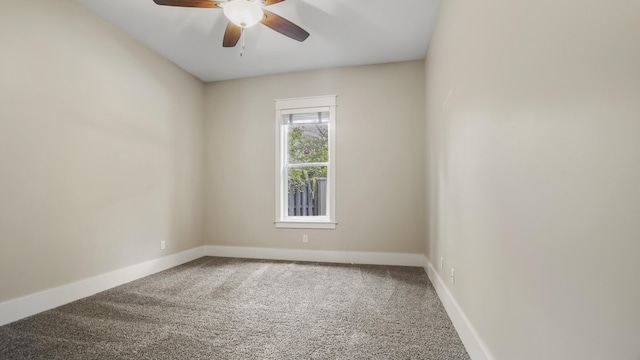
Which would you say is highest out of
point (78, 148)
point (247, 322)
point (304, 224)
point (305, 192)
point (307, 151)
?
point (307, 151)

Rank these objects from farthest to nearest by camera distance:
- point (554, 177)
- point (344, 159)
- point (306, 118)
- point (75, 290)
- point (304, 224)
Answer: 1. point (306, 118)
2. point (304, 224)
3. point (344, 159)
4. point (75, 290)
5. point (554, 177)

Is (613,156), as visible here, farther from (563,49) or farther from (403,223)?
(403,223)

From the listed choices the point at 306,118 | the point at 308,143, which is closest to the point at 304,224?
the point at 308,143

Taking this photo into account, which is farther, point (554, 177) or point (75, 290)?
point (75, 290)

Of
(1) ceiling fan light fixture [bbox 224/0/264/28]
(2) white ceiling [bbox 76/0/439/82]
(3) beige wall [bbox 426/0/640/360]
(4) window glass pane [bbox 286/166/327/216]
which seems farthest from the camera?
(4) window glass pane [bbox 286/166/327/216]

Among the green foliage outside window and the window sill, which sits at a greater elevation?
the green foliage outside window

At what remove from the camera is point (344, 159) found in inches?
155

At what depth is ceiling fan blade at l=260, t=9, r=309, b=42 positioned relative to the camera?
2.33 m

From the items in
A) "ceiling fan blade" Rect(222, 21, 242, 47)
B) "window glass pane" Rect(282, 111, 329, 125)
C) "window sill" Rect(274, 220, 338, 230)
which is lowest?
"window sill" Rect(274, 220, 338, 230)

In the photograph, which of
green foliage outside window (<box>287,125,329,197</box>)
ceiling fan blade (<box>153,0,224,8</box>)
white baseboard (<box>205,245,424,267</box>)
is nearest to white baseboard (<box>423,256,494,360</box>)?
white baseboard (<box>205,245,424,267</box>)

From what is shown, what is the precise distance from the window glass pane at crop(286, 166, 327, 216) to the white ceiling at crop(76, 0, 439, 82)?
1488mm

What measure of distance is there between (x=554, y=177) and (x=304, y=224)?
3.39 metres

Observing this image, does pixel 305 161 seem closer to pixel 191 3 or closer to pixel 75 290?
pixel 191 3

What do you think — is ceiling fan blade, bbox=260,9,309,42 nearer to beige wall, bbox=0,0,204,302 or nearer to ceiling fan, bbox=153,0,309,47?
ceiling fan, bbox=153,0,309,47
